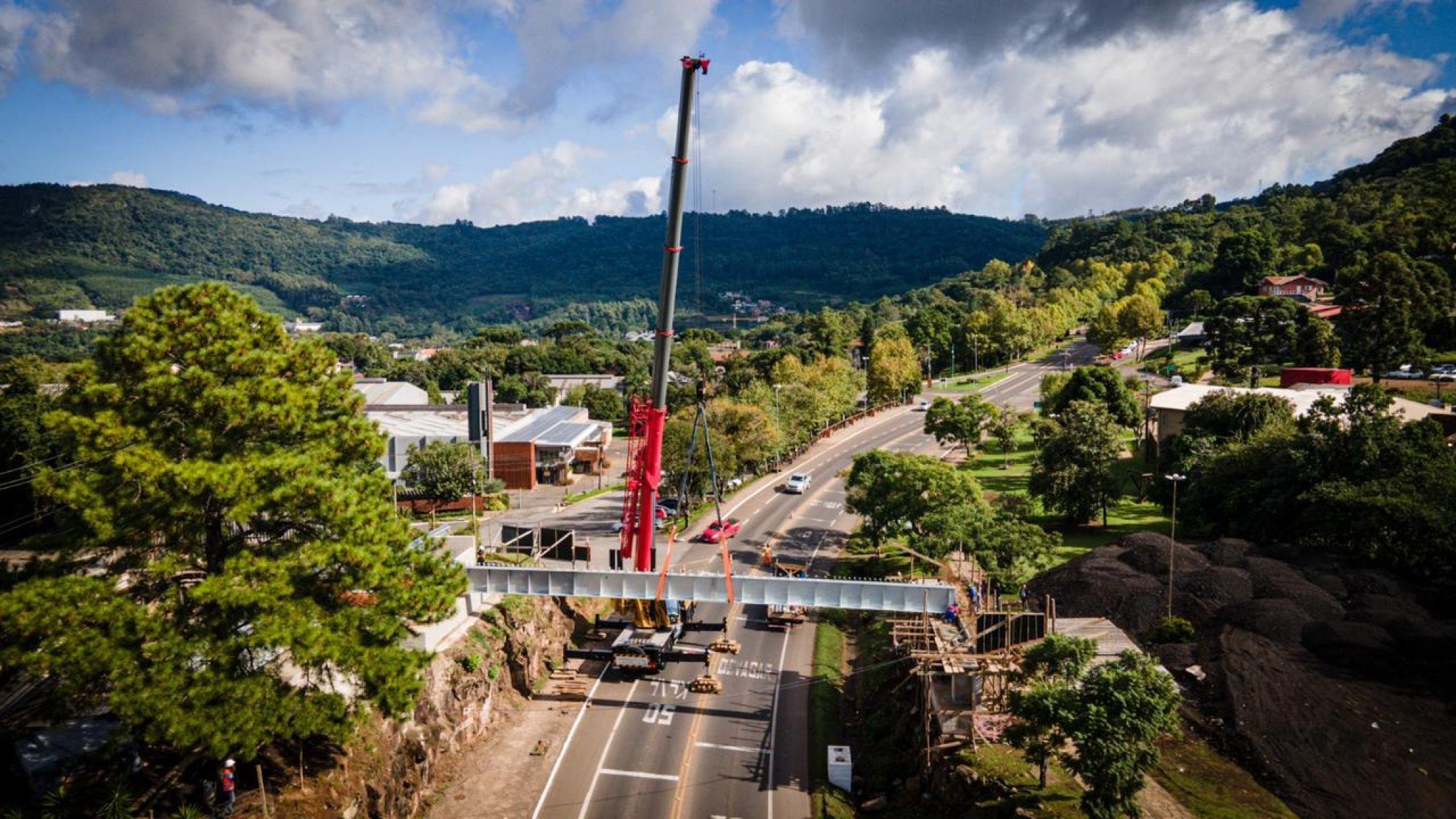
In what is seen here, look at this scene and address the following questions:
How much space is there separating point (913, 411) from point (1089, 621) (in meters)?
64.4

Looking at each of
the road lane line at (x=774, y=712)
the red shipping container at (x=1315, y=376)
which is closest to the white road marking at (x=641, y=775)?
the road lane line at (x=774, y=712)

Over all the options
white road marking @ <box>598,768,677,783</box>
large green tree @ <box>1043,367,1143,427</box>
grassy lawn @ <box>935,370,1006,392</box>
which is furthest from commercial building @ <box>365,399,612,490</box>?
grassy lawn @ <box>935,370,1006,392</box>

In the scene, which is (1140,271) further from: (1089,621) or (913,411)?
(1089,621)

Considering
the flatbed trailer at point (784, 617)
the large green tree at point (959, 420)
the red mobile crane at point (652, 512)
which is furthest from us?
the large green tree at point (959, 420)

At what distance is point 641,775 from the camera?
28.5 meters

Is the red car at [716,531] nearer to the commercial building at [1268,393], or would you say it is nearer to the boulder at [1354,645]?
the boulder at [1354,645]

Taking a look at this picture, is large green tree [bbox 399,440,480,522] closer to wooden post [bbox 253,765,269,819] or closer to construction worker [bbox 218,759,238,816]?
wooden post [bbox 253,765,269,819]

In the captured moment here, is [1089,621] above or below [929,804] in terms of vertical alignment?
above

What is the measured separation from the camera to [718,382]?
110 m

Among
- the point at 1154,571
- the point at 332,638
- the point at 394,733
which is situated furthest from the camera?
the point at 1154,571

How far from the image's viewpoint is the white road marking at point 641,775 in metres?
28.3

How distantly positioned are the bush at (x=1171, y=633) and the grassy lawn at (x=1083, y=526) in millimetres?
11941

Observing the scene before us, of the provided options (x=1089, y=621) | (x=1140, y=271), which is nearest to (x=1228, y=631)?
(x=1089, y=621)

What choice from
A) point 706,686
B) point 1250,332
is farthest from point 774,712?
point 1250,332
